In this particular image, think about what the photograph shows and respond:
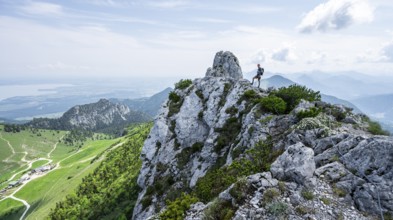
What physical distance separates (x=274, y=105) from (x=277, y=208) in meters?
19.5

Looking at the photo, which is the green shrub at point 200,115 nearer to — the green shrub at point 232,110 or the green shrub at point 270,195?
the green shrub at point 232,110

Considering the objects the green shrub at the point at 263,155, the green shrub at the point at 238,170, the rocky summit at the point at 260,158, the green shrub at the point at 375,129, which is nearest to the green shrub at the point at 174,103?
the rocky summit at the point at 260,158

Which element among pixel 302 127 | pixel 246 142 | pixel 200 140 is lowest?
pixel 200 140

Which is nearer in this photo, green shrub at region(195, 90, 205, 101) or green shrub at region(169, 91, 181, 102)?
green shrub at region(195, 90, 205, 101)

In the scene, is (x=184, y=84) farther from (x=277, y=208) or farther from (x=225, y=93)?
(x=277, y=208)

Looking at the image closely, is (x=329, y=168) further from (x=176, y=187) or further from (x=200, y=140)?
(x=200, y=140)

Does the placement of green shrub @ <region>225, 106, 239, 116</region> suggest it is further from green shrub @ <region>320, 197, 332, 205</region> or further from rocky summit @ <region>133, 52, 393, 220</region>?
green shrub @ <region>320, 197, 332, 205</region>

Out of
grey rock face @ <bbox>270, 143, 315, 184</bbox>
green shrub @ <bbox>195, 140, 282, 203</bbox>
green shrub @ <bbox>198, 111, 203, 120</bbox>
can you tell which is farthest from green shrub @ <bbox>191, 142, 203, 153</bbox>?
grey rock face @ <bbox>270, 143, 315, 184</bbox>

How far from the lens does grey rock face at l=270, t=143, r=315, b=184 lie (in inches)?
644

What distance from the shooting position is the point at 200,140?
40.3 m

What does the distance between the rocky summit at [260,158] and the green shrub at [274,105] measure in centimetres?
12

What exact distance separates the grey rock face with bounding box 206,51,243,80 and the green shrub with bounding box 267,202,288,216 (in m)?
56.5

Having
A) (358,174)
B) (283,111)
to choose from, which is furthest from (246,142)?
(358,174)

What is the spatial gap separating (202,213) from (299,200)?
232 inches
